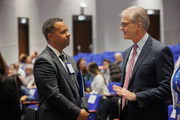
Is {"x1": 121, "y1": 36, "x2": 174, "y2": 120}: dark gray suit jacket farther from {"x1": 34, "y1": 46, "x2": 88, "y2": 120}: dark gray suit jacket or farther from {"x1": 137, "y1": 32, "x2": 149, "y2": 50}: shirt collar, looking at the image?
{"x1": 34, "y1": 46, "x2": 88, "y2": 120}: dark gray suit jacket

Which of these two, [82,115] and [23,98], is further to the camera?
[23,98]

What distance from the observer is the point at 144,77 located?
5.96ft

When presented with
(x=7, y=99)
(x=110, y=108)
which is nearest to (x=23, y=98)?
(x=110, y=108)

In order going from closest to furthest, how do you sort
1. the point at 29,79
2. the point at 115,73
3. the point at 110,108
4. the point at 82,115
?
the point at 82,115
the point at 110,108
the point at 115,73
the point at 29,79

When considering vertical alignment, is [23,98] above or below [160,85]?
below

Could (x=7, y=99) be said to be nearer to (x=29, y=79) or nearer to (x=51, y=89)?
(x=51, y=89)

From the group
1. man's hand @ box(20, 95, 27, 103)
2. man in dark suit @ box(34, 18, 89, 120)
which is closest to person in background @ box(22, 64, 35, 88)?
man's hand @ box(20, 95, 27, 103)

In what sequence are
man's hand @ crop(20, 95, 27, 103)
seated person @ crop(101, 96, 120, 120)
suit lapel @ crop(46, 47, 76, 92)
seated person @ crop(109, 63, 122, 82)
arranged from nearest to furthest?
suit lapel @ crop(46, 47, 76, 92) → seated person @ crop(101, 96, 120, 120) → man's hand @ crop(20, 95, 27, 103) → seated person @ crop(109, 63, 122, 82)

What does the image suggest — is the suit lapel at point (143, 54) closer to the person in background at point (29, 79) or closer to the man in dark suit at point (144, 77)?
the man in dark suit at point (144, 77)

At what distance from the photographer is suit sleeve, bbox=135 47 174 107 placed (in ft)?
5.85

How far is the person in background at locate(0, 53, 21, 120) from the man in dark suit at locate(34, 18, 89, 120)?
0.30 metres

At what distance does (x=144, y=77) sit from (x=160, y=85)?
13cm

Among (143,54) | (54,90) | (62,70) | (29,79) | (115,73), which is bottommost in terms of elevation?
(29,79)

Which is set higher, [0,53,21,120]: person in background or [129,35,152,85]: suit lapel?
[129,35,152,85]: suit lapel
